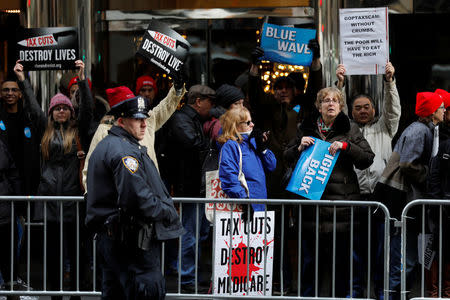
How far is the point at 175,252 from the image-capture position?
10.4 metres

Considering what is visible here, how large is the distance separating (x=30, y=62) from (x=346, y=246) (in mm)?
3947

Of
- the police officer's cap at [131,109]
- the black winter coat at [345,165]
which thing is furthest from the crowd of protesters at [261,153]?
the police officer's cap at [131,109]

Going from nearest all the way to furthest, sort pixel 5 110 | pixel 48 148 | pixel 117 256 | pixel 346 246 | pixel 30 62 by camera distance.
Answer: pixel 117 256 → pixel 346 246 → pixel 48 148 → pixel 30 62 → pixel 5 110

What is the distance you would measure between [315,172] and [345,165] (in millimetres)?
309

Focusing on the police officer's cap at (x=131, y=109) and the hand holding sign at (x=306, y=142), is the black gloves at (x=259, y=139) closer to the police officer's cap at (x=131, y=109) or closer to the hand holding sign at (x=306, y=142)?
the hand holding sign at (x=306, y=142)

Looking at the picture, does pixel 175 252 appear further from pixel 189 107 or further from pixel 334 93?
pixel 334 93

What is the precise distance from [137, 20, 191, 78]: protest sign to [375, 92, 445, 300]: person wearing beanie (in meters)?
2.38

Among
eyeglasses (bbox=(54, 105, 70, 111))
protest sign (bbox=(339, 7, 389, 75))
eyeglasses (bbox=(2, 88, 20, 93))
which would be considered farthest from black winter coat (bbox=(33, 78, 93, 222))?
protest sign (bbox=(339, 7, 389, 75))

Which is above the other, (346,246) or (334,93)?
(334,93)

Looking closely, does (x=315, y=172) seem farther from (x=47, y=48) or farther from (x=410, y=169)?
(x=47, y=48)

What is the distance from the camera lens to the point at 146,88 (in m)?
11.0

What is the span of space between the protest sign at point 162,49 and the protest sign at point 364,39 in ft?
5.57

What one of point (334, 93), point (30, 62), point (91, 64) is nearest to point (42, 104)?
point (91, 64)

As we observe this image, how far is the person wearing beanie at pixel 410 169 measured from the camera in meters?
9.05
